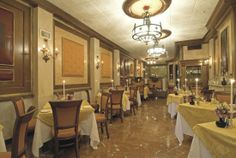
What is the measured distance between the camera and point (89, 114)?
11.2ft

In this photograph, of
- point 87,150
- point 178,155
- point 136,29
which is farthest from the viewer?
point 136,29

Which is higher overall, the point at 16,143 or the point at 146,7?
the point at 146,7

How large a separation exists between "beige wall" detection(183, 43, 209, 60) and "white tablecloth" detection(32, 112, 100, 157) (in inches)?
305

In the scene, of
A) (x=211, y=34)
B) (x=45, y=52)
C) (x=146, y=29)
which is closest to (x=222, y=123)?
(x=146, y=29)

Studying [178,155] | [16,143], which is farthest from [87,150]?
[16,143]

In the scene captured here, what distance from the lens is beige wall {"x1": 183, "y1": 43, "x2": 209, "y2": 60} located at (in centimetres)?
904

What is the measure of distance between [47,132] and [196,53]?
28.4 ft

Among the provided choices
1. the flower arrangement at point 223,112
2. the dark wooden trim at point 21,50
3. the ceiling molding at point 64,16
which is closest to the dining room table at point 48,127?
the dark wooden trim at point 21,50

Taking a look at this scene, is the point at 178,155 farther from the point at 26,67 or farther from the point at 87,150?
the point at 26,67

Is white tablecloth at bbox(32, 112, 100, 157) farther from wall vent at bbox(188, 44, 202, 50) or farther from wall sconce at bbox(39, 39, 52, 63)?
wall vent at bbox(188, 44, 202, 50)

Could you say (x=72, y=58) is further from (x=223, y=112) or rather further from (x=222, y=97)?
(x=223, y=112)

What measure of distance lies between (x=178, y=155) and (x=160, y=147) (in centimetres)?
44

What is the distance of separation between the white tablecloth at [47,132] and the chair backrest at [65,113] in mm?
413

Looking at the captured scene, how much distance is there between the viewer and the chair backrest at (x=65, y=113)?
2.75 meters
